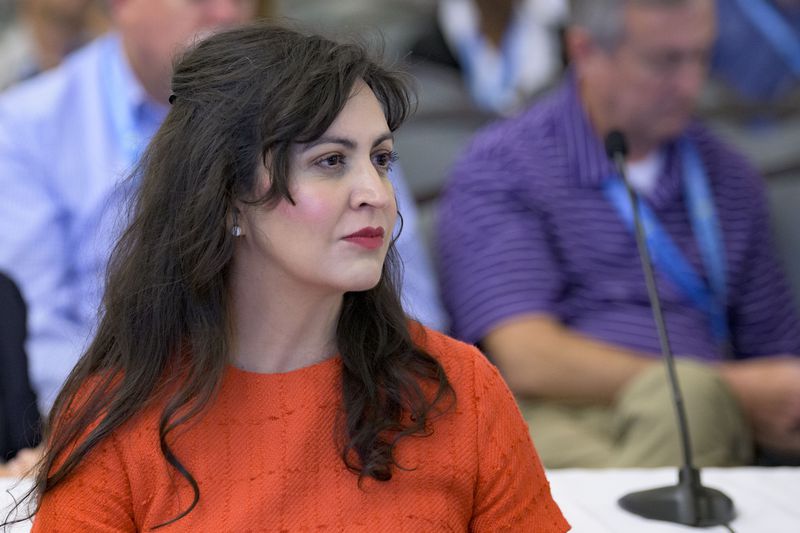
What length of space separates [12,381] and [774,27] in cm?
221

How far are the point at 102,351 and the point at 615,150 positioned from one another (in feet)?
2.55

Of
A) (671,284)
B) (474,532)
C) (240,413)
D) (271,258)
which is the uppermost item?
(271,258)

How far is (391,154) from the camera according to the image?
45.6 inches

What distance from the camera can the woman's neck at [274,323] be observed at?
3.78ft

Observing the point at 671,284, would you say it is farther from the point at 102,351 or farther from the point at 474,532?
the point at 102,351

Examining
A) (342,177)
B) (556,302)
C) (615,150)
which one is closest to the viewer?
(342,177)

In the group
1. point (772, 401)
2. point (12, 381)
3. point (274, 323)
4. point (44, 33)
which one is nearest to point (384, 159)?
point (274, 323)

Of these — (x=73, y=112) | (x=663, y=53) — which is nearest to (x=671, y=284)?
(x=663, y=53)

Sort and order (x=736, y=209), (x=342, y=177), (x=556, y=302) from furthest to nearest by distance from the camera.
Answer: (x=736, y=209) → (x=556, y=302) → (x=342, y=177)

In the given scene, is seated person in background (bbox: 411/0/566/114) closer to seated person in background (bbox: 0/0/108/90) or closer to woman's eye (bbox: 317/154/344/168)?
seated person in background (bbox: 0/0/108/90)

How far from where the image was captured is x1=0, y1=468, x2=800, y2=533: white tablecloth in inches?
52.0

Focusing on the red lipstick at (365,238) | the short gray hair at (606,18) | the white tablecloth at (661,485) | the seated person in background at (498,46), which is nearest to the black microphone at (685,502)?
the white tablecloth at (661,485)

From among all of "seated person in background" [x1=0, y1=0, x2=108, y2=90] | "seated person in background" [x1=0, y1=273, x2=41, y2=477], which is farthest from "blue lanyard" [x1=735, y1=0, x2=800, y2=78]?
"seated person in background" [x1=0, y1=273, x2=41, y2=477]

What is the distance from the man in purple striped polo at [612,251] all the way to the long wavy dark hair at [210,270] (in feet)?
2.77
